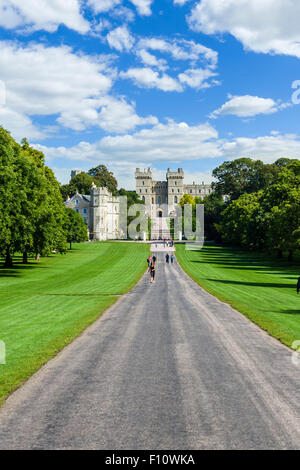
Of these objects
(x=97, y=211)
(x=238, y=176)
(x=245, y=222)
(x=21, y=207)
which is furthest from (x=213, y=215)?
(x=21, y=207)

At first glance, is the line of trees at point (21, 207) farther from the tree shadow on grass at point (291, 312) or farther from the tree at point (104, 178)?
the tree at point (104, 178)

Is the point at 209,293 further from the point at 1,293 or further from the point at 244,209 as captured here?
the point at 244,209

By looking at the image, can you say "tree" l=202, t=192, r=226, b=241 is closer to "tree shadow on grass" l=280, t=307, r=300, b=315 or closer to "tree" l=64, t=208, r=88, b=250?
"tree" l=64, t=208, r=88, b=250

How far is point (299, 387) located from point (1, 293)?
913 inches

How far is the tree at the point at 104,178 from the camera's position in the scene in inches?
6698

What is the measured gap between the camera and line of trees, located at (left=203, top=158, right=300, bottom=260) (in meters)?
53.4

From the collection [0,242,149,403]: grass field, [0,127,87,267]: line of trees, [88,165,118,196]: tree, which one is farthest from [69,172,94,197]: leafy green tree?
[0,242,149,403]: grass field

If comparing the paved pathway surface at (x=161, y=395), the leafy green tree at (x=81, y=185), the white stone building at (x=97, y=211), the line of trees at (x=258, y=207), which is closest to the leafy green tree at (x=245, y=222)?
the line of trees at (x=258, y=207)

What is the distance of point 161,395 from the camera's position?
28.5 ft

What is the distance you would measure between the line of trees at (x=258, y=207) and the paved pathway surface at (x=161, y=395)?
32.1 meters

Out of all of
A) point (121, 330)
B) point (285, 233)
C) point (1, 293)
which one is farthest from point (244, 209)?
point (121, 330)

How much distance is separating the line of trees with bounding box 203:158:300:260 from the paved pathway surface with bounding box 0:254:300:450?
105 ft

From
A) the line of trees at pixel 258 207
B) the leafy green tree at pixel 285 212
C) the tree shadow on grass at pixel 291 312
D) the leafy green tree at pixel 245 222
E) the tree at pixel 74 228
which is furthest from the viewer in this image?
the tree at pixel 74 228

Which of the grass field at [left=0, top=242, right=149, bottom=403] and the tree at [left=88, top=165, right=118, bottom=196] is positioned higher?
the tree at [left=88, top=165, right=118, bottom=196]
